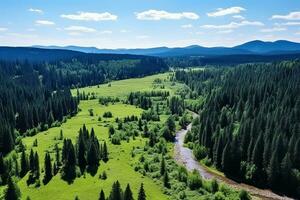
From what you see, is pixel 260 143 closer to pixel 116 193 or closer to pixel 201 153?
pixel 201 153

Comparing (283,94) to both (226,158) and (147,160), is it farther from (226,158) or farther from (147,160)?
(147,160)

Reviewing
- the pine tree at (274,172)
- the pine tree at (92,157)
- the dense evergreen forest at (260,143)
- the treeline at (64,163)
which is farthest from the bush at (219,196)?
the pine tree at (92,157)

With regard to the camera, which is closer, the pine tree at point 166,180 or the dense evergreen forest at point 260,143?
the pine tree at point 166,180

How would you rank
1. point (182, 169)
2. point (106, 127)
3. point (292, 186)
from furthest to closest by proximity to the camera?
point (106, 127) < point (182, 169) < point (292, 186)

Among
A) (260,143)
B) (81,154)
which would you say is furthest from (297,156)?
(81,154)

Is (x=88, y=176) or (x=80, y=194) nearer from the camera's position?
(x=80, y=194)

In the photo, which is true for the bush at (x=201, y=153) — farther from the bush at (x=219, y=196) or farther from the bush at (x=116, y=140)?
the bush at (x=219, y=196)

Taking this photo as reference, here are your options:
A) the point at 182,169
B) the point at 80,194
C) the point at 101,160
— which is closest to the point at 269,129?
the point at 182,169

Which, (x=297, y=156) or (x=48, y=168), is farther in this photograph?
(x=297, y=156)

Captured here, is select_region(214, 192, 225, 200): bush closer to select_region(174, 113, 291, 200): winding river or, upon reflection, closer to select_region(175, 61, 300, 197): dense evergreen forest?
select_region(174, 113, 291, 200): winding river
